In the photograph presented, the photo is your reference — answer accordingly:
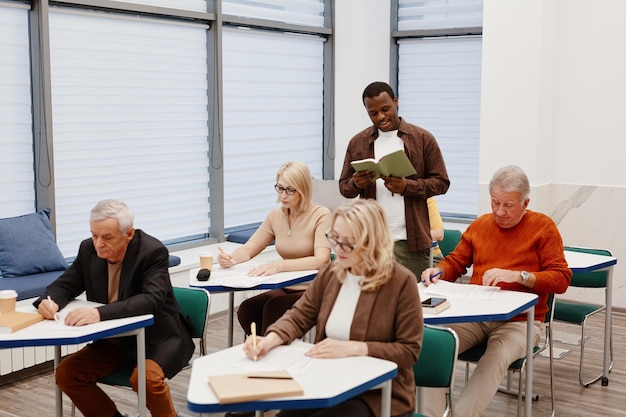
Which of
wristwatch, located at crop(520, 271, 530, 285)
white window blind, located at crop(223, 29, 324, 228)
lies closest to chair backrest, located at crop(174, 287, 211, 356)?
wristwatch, located at crop(520, 271, 530, 285)

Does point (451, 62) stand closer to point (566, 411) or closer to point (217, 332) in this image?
point (217, 332)

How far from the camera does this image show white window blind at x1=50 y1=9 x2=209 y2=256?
5.82m

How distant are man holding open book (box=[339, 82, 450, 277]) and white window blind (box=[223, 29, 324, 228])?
8.92 ft

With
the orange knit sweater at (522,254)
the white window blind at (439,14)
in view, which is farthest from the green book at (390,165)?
the white window blind at (439,14)

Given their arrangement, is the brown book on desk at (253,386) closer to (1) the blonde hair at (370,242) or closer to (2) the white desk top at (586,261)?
(1) the blonde hair at (370,242)

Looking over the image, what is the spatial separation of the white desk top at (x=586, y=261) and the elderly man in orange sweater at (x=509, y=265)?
56cm

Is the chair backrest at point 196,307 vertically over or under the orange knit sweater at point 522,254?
under

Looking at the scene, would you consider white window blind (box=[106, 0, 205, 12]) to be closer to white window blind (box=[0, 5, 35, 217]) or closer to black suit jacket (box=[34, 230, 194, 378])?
white window blind (box=[0, 5, 35, 217])

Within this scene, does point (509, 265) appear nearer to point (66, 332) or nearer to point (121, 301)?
point (121, 301)

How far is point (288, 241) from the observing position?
4.62 meters

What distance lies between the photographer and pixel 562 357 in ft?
18.1

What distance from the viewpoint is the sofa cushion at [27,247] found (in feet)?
17.4

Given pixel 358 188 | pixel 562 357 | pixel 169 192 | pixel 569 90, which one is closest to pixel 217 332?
pixel 169 192

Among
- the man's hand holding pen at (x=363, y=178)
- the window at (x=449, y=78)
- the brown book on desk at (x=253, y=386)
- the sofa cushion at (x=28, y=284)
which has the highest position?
the window at (x=449, y=78)
